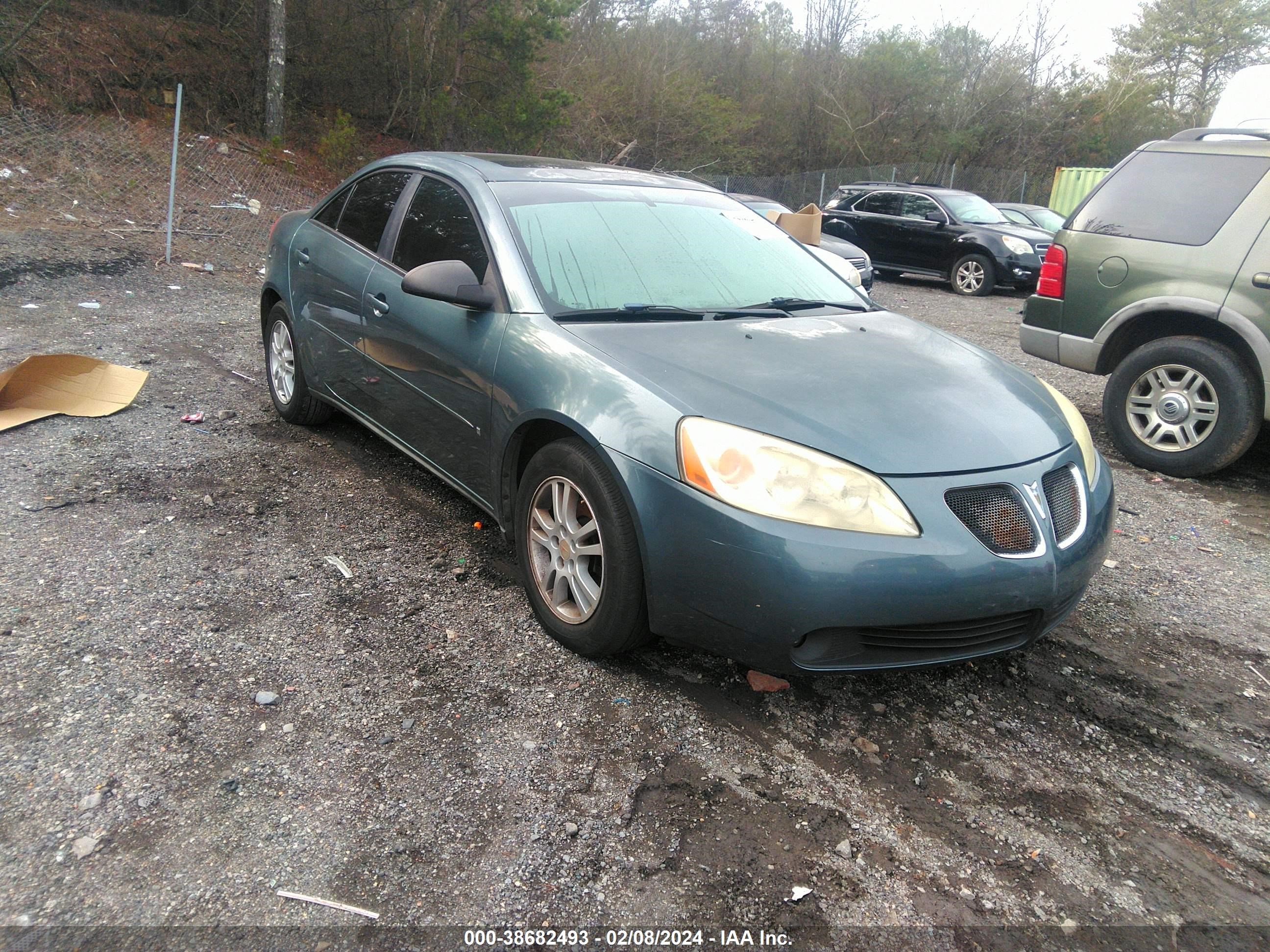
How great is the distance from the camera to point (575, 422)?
285cm

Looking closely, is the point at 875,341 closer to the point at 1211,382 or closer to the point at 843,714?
the point at 843,714

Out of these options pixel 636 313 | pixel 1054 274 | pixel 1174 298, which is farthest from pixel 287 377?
pixel 1174 298

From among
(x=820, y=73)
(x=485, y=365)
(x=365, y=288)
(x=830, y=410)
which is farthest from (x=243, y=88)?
(x=820, y=73)

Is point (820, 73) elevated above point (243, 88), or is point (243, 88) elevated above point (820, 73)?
point (820, 73)

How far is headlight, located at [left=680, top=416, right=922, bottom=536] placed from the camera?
2.46 meters

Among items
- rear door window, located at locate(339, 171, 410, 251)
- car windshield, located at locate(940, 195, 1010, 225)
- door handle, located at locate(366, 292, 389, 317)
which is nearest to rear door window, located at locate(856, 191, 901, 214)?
car windshield, located at locate(940, 195, 1010, 225)

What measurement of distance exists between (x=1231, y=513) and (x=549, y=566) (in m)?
4.03

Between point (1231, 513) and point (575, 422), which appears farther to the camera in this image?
point (1231, 513)

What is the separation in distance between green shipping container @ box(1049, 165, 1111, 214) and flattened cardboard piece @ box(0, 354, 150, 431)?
25234mm

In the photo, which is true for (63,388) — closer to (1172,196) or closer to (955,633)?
(955,633)

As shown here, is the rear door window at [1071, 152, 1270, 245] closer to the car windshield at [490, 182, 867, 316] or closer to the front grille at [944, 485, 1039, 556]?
the car windshield at [490, 182, 867, 316]

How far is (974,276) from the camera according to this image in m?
14.1

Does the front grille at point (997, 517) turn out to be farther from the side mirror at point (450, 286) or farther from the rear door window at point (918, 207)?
the rear door window at point (918, 207)

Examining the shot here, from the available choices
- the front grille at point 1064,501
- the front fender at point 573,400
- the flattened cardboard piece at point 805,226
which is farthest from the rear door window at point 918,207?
the front fender at point 573,400
